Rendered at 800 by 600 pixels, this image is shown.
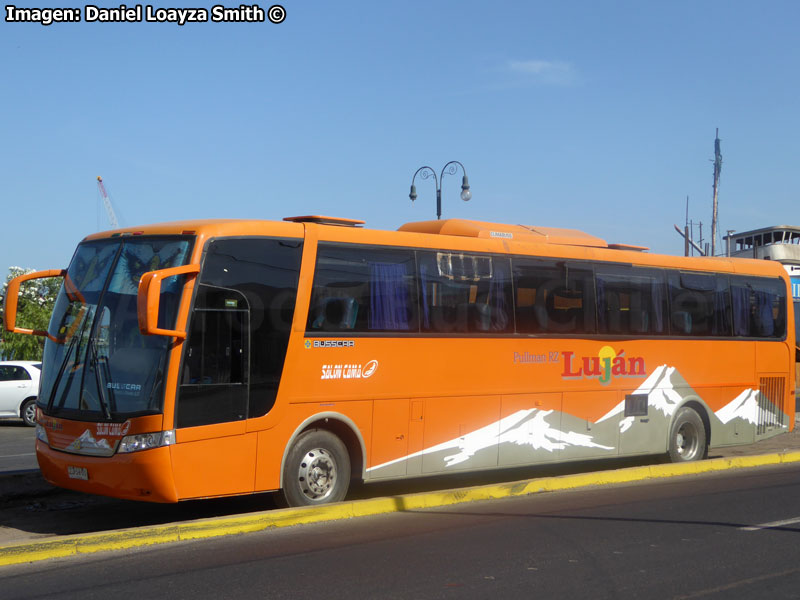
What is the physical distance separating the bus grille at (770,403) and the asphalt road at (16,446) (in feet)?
40.3

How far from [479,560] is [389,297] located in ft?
13.9

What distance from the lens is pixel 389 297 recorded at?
11.7m

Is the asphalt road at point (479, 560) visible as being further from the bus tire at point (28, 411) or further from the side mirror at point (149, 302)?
the bus tire at point (28, 411)

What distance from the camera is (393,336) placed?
1169 cm

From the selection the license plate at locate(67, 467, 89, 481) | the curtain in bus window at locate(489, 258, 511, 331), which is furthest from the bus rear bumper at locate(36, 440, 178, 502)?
the curtain in bus window at locate(489, 258, 511, 331)

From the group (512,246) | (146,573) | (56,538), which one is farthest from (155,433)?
(512,246)

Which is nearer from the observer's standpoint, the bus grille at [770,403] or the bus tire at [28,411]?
the bus grille at [770,403]

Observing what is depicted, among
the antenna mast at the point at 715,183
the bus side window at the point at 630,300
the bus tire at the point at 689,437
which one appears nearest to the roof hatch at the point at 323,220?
the bus side window at the point at 630,300

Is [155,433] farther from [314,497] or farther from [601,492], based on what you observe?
[601,492]

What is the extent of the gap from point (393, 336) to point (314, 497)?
2201 millimetres

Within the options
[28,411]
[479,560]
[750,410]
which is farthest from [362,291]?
[28,411]

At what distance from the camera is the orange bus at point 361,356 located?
9562 millimetres

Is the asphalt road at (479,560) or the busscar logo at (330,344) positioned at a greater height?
the busscar logo at (330,344)

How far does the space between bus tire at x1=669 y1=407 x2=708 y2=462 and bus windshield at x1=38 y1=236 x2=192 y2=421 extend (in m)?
9.46
